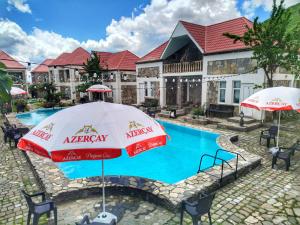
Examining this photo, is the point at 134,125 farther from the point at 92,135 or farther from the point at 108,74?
the point at 108,74

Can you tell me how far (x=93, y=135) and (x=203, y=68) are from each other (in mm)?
16783

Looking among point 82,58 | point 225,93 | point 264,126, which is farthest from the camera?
point 82,58

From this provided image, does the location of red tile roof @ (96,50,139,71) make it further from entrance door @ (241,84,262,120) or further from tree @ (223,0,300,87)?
tree @ (223,0,300,87)

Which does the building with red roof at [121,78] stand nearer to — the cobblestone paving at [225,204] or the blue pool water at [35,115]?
the blue pool water at [35,115]

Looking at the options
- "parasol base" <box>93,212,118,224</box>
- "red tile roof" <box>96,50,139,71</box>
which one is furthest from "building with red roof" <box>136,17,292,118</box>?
"parasol base" <box>93,212,118,224</box>

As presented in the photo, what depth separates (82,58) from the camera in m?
34.6

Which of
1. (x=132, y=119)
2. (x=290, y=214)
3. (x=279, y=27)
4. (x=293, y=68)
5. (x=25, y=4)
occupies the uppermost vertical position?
(x=25, y=4)

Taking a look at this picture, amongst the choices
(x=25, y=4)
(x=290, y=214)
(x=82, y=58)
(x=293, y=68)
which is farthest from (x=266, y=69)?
(x=82, y=58)

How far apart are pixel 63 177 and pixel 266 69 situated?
1380 centimetres

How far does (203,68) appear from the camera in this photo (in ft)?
60.3

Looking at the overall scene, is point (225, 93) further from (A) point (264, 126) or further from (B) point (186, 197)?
(B) point (186, 197)

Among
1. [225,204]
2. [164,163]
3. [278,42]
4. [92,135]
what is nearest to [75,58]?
[164,163]

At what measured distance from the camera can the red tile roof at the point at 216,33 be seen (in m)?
17.2

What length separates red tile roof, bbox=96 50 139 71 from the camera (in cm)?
2969
